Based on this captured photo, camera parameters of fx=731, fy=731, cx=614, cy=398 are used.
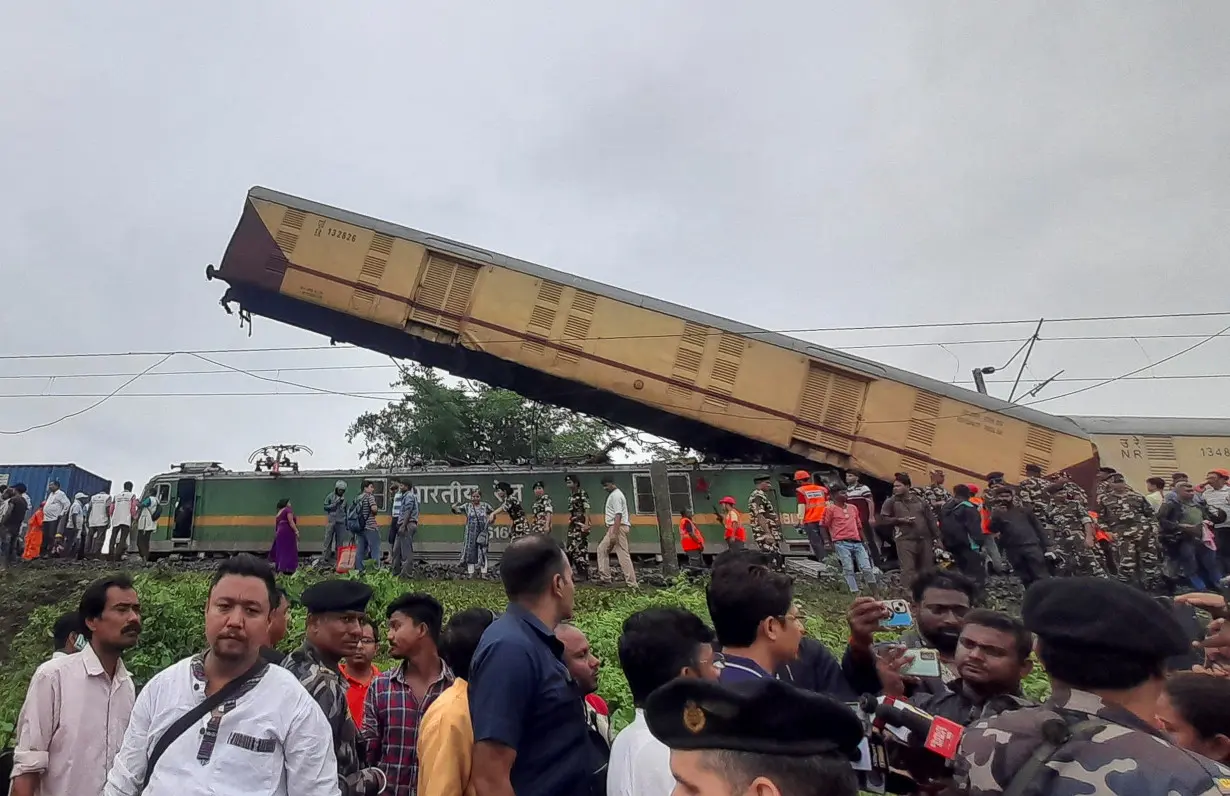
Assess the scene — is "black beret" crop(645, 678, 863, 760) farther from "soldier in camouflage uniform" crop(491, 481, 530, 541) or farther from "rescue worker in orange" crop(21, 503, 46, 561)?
"rescue worker in orange" crop(21, 503, 46, 561)

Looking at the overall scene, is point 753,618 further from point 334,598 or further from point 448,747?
point 334,598

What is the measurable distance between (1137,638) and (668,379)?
1208cm

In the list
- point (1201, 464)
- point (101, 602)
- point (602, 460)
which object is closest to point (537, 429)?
point (602, 460)

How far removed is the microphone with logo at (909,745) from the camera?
1.92 metres

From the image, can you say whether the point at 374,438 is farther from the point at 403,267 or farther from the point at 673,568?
the point at 673,568

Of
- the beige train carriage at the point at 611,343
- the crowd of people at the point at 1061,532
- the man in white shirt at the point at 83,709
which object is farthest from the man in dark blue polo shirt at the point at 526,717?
the beige train carriage at the point at 611,343

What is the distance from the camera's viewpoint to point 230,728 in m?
2.17

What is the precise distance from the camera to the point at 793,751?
118cm

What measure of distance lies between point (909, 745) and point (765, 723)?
3.58 feet

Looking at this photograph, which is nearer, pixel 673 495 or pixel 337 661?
pixel 337 661

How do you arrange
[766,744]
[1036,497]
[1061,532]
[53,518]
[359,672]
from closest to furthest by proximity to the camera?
[766,744] → [359,672] → [1061,532] → [1036,497] → [53,518]

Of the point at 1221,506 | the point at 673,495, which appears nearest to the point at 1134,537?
the point at 1221,506

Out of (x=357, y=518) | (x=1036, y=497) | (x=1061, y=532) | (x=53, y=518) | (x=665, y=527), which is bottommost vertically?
(x=53, y=518)

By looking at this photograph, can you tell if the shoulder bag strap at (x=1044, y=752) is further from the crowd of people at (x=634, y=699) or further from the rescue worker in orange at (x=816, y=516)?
the rescue worker in orange at (x=816, y=516)
